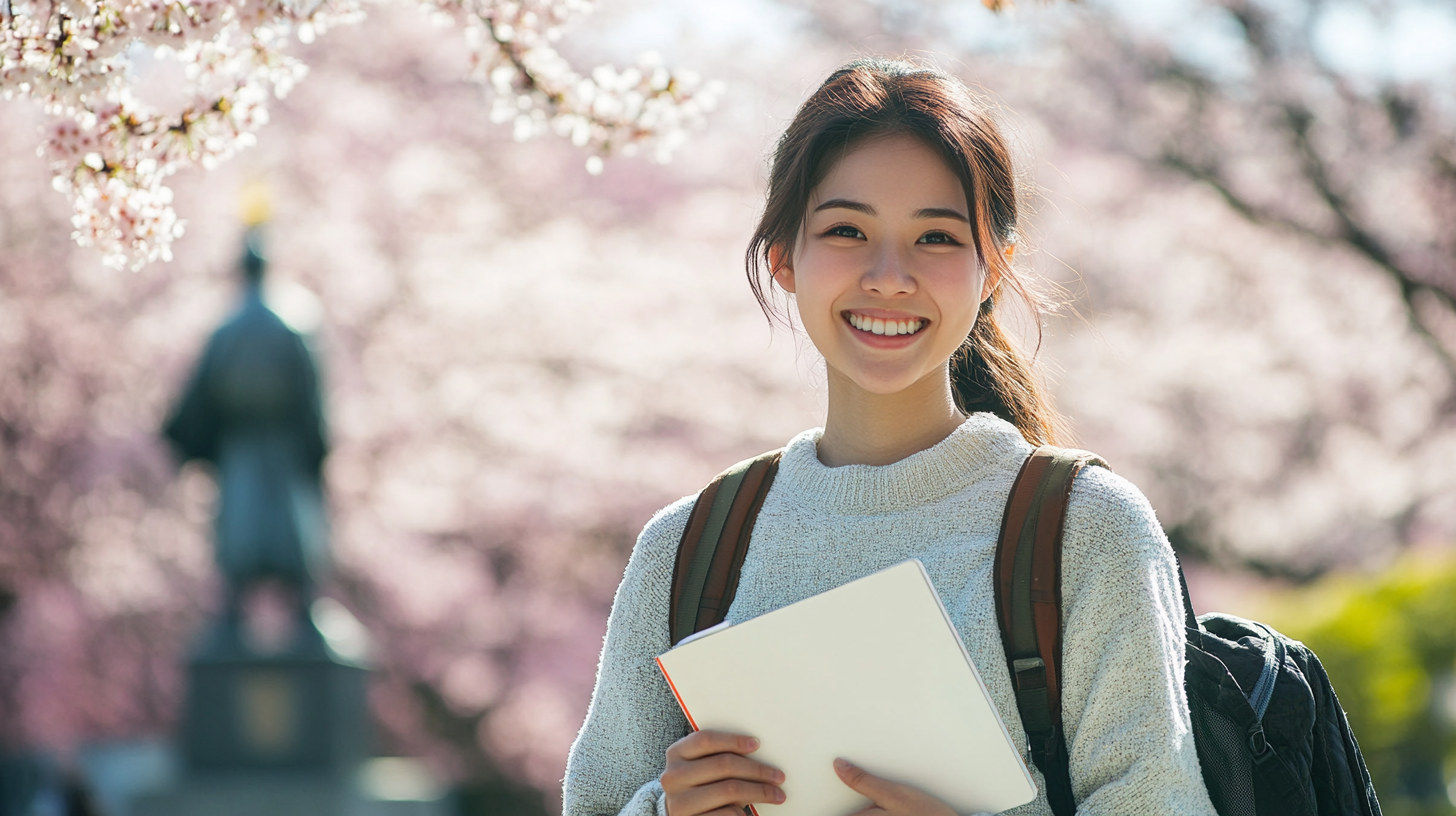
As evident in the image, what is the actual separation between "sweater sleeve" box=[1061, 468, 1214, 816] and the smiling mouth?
0.85 feet

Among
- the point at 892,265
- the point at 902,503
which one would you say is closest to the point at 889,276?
the point at 892,265

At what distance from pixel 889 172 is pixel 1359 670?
6.70 metres

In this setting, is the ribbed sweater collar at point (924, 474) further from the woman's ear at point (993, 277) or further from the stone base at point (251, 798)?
the stone base at point (251, 798)

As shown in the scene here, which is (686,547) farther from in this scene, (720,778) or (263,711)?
(263,711)

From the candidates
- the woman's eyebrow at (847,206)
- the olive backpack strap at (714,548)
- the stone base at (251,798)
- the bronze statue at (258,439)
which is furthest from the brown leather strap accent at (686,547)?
the bronze statue at (258,439)

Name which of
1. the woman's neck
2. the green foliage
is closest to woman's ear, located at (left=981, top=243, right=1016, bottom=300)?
the woman's neck

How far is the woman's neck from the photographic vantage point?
1843 millimetres

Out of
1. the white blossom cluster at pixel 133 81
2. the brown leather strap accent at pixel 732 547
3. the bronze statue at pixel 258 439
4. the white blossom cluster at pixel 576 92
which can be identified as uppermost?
the bronze statue at pixel 258 439

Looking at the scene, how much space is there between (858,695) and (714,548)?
318mm

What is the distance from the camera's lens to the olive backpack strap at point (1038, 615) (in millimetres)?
1600

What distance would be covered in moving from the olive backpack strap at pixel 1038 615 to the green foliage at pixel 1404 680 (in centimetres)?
629

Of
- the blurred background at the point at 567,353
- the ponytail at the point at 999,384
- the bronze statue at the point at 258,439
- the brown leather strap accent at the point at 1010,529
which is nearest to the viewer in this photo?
the brown leather strap accent at the point at 1010,529

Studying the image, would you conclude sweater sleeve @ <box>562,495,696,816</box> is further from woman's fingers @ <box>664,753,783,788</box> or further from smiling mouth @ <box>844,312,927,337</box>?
smiling mouth @ <box>844,312,927,337</box>

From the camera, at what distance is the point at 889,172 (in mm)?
1752
